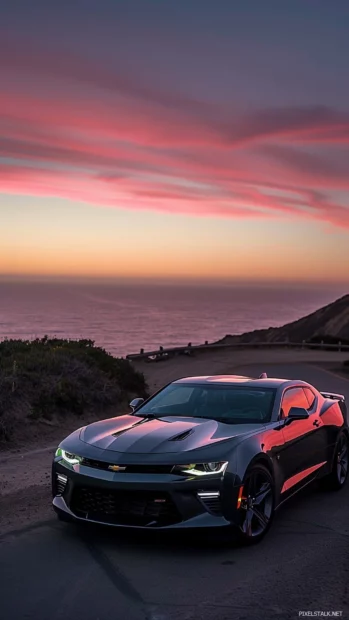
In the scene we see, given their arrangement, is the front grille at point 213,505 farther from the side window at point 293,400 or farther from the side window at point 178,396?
the side window at point 178,396

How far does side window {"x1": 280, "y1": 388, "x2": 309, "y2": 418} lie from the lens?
303 inches

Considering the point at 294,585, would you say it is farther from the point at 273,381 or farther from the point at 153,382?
the point at 153,382

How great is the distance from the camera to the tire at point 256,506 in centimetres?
629

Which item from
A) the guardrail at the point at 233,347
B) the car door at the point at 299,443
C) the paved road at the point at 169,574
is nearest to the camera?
the paved road at the point at 169,574

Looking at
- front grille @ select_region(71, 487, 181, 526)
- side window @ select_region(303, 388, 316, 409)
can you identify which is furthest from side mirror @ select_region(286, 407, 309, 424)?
front grille @ select_region(71, 487, 181, 526)

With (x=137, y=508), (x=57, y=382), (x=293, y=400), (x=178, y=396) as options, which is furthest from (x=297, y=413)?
(x=57, y=382)

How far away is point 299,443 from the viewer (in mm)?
7645

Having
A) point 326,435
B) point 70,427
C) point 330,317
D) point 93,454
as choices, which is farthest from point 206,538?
point 330,317

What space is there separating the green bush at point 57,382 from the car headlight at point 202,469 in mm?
5992

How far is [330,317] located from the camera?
72.1m

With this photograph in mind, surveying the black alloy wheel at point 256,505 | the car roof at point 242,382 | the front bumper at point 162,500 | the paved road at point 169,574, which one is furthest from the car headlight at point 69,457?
the car roof at point 242,382

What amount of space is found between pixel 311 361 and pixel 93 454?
25.4 metres

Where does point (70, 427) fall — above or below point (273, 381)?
below

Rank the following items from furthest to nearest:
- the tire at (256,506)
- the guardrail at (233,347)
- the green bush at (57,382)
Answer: the guardrail at (233,347)
the green bush at (57,382)
the tire at (256,506)
